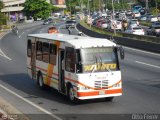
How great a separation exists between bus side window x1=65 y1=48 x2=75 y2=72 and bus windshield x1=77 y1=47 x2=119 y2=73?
1.29 ft

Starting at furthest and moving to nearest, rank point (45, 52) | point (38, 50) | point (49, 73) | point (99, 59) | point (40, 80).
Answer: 1. point (38, 50)
2. point (40, 80)
3. point (45, 52)
4. point (49, 73)
5. point (99, 59)

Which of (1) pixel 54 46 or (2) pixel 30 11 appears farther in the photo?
(2) pixel 30 11

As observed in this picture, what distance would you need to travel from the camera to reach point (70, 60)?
1716 cm

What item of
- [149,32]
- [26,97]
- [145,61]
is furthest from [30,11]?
[26,97]

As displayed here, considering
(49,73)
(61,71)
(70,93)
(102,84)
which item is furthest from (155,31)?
(102,84)

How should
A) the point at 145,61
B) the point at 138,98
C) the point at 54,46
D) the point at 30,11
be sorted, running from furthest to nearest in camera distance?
the point at 30,11 → the point at 145,61 → the point at 54,46 → the point at 138,98

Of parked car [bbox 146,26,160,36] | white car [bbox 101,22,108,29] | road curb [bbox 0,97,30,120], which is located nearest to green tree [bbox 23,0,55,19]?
white car [bbox 101,22,108,29]

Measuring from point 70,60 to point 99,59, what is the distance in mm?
1092

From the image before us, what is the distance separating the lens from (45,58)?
2048cm

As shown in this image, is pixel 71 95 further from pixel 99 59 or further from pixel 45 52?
pixel 45 52

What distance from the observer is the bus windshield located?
16719 millimetres

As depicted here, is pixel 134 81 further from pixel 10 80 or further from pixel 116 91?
pixel 10 80

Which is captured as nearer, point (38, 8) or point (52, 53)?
point (52, 53)

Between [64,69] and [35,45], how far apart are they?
15.7ft
